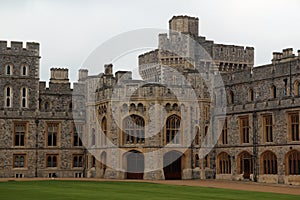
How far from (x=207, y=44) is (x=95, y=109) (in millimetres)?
11540

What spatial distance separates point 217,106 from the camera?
45.6 m

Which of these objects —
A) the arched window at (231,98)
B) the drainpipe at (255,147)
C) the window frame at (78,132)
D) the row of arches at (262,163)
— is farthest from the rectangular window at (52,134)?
the drainpipe at (255,147)

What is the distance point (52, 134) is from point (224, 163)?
14.7 m

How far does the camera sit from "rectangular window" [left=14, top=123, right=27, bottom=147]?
4738 centimetres

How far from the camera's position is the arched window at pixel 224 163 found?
144 ft

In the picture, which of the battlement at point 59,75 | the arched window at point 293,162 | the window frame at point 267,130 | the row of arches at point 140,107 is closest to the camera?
the arched window at point 293,162

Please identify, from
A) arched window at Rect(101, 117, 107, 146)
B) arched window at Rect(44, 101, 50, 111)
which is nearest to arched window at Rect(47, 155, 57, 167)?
arched window at Rect(44, 101, 50, 111)

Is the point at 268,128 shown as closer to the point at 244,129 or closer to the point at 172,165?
the point at 244,129

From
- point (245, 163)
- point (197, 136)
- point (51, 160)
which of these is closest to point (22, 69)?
point (51, 160)

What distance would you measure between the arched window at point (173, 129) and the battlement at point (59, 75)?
1338cm

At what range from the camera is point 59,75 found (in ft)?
172

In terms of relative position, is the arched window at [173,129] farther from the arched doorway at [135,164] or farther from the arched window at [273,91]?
the arched window at [273,91]

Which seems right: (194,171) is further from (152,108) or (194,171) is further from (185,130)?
(152,108)

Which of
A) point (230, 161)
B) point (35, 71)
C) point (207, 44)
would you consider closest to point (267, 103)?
point (230, 161)
